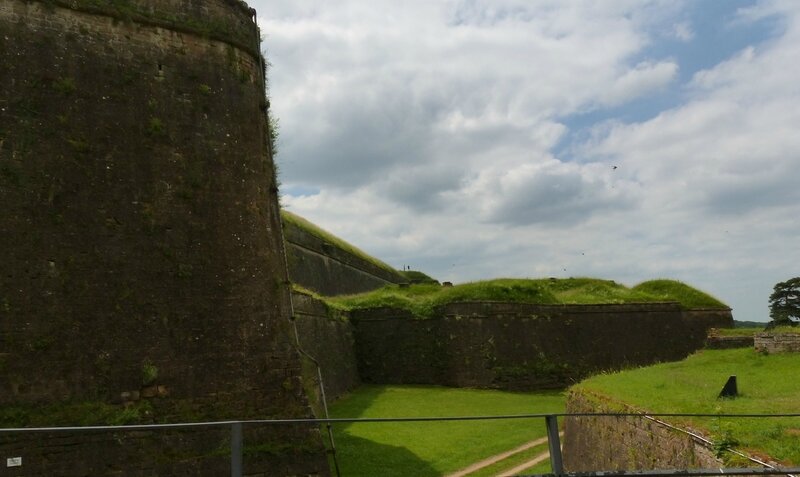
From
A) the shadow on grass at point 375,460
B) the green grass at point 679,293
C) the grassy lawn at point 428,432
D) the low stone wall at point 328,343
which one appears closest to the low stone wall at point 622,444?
the grassy lawn at point 428,432

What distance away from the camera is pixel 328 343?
22.2 m

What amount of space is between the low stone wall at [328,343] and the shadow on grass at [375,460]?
3126 millimetres

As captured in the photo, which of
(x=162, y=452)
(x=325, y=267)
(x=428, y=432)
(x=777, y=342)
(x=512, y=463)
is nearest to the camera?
(x=162, y=452)

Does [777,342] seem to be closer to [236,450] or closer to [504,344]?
[504,344]

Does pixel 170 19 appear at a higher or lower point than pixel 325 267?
higher

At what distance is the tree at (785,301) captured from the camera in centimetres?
3325

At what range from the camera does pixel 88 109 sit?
10180 millimetres

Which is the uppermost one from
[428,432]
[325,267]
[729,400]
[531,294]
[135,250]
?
[325,267]

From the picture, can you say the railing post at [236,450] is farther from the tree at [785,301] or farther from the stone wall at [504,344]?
the tree at [785,301]

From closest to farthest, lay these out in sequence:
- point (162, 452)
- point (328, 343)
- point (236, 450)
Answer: point (236, 450) < point (162, 452) < point (328, 343)

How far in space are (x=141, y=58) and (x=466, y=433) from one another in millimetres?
11085

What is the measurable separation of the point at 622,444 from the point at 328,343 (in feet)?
43.5

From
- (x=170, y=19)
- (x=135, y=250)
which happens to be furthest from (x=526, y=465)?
(x=170, y=19)

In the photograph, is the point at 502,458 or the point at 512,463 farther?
the point at 502,458
